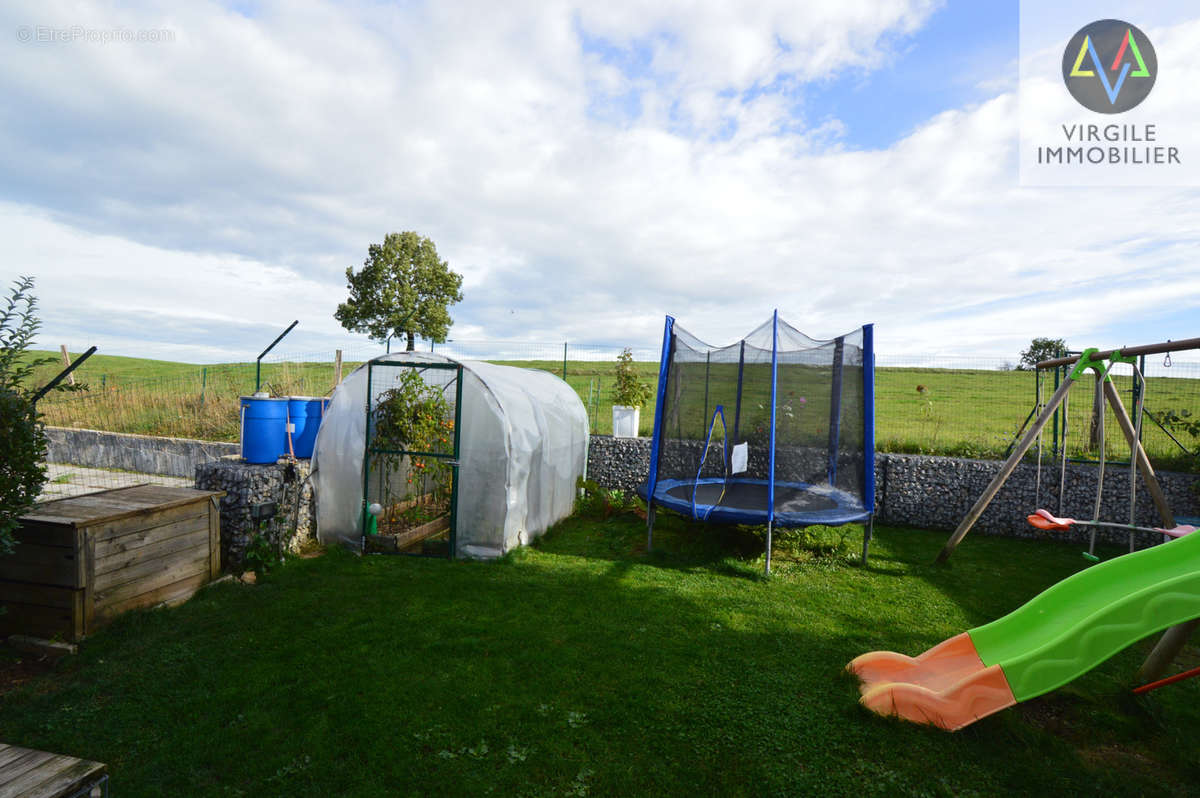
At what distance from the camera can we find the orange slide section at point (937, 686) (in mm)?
2834

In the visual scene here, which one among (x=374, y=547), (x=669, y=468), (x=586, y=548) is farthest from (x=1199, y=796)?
(x=374, y=547)

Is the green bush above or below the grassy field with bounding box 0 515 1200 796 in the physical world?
above

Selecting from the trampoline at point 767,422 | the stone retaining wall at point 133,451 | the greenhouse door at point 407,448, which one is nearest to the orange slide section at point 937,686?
the trampoline at point 767,422

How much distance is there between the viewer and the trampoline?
5.60m

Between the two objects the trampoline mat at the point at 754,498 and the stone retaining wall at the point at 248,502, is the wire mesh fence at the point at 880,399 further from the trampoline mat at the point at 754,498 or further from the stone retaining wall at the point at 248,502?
the stone retaining wall at the point at 248,502

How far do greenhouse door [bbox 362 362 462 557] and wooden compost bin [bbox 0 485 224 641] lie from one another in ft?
5.57

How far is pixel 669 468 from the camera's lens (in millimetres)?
6074

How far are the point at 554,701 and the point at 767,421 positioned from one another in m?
3.89

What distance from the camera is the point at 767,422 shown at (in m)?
6.12

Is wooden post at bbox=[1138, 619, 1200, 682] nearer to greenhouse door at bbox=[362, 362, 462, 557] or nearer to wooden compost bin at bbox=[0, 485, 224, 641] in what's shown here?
greenhouse door at bbox=[362, 362, 462, 557]

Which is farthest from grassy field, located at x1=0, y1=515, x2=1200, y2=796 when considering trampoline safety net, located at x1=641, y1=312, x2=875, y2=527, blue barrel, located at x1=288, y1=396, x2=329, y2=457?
blue barrel, located at x1=288, y1=396, x2=329, y2=457

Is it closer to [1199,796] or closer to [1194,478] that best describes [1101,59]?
[1194,478]

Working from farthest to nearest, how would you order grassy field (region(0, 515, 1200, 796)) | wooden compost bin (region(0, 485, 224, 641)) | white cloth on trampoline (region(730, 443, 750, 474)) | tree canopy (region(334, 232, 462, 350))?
tree canopy (region(334, 232, 462, 350))
white cloth on trampoline (region(730, 443, 750, 474))
wooden compost bin (region(0, 485, 224, 641))
grassy field (region(0, 515, 1200, 796))

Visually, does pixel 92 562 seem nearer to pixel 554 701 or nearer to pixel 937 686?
pixel 554 701
